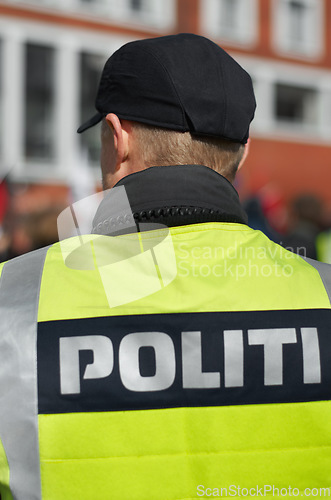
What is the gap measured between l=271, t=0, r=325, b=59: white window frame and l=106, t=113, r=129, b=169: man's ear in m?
14.1

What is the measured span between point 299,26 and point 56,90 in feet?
20.9

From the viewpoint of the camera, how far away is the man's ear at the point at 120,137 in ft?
4.33

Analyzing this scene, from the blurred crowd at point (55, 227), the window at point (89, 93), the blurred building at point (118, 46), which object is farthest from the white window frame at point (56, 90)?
the blurred crowd at point (55, 227)

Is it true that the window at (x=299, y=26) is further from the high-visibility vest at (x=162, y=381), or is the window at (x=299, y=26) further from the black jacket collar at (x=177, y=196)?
the high-visibility vest at (x=162, y=381)

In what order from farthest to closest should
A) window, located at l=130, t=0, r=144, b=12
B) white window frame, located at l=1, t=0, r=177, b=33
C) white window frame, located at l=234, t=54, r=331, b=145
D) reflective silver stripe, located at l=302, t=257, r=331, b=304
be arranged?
white window frame, located at l=234, t=54, r=331, b=145
window, located at l=130, t=0, r=144, b=12
white window frame, located at l=1, t=0, r=177, b=33
reflective silver stripe, located at l=302, t=257, r=331, b=304

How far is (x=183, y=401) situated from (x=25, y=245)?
3891 millimetres

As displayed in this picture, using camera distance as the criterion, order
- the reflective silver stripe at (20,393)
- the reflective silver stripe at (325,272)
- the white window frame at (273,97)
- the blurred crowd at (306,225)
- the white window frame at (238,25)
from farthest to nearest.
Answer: the white window frame at (273,97) → the white window frame at (238,25) → the blurred crowd at (306,225) → the reflective silver stripe at (325,272) → the reflective silver stripe at (20,393)

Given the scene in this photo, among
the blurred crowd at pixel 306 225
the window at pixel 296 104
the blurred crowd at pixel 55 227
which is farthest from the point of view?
the window at pixel 296 104

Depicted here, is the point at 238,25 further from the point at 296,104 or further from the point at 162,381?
the point at 162,381

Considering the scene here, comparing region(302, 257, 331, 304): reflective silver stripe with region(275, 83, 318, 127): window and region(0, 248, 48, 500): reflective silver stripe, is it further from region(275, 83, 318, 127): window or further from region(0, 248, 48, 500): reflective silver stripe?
region(275, 83, 318, 127): window

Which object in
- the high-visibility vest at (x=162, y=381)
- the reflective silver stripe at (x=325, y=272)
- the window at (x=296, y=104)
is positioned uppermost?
the reflective silver stripe at (x=325, y=272)

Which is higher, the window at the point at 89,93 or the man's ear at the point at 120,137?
the man's ear at the point at 120,137

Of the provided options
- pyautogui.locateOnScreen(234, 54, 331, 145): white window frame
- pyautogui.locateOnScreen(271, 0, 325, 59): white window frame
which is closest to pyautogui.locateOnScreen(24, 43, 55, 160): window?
pyautogui.locateOnScreen(234, 54, 331, 145): white window frame

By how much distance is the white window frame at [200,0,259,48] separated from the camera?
13.7m
